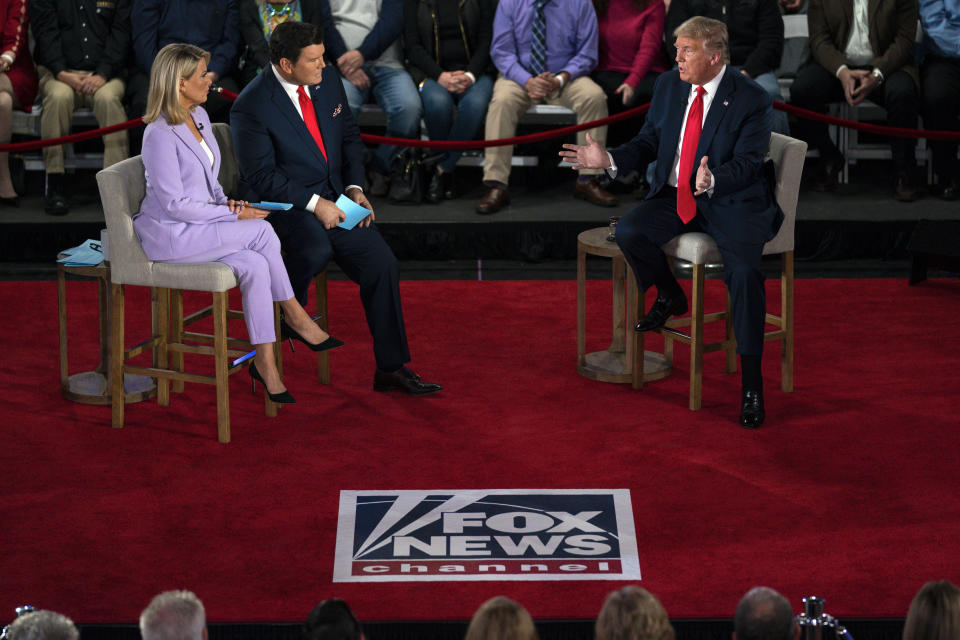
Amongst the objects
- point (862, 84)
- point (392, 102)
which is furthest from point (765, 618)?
point (862, 84)

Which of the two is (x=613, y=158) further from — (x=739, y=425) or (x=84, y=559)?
(x=84, y=559)

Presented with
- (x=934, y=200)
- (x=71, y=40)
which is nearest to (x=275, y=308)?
(x=71, y=40)

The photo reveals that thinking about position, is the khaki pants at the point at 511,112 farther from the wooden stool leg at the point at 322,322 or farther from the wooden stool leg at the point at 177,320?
the wooden stool leg at the point at 177,320

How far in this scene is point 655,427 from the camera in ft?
17.1

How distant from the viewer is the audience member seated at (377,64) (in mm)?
8031

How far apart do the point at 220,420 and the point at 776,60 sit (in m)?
4.45

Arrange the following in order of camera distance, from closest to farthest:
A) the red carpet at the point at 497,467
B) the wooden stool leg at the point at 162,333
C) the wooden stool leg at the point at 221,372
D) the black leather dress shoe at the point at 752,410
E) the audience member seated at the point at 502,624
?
the audience member seated at the point at 502,624 < the red carpet at the point at 497,467 < the wooden stool leg at the point at 221,372 < the black leather dress shoe at the point at 752,410 < the wooden stool leg at the point at 162,333

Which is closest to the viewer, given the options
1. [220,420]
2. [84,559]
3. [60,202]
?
[84,559]

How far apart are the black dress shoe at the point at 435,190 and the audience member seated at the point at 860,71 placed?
6.81ft

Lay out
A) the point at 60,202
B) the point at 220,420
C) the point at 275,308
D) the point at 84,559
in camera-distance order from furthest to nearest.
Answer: the point at 60,202 < the point at 275,308 < the point at 220,420 < the point at 84,559

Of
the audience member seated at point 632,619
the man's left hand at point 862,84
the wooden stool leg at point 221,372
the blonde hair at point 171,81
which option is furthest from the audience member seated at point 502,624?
the man's left hand at point 862,84

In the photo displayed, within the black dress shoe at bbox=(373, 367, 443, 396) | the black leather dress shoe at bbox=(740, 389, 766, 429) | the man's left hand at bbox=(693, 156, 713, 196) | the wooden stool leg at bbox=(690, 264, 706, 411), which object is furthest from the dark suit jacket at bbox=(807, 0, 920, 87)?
the black dress shoe at bbox=(373, 367, 443, 396)

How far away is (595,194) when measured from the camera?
26.3ft

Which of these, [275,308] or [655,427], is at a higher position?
[275,308]
